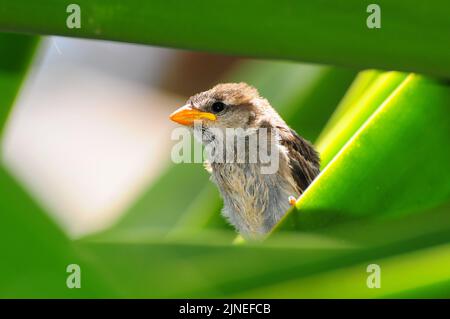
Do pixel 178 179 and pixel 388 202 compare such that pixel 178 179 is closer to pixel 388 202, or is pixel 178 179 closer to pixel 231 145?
pixel 388 202

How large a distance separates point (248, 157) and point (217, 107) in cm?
9

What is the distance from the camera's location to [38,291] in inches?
8.7

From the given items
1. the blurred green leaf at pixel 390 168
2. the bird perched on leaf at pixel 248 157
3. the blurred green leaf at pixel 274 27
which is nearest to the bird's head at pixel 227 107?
the bird perched on leaf at pixel 248 157

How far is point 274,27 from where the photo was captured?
258 mm

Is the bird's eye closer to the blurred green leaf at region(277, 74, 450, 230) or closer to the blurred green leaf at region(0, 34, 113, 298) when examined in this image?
the blurred green leaf at region(277, 74, 450, 230)

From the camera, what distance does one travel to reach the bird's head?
911 mm

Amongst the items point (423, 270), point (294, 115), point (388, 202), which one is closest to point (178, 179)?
point (294, 115)

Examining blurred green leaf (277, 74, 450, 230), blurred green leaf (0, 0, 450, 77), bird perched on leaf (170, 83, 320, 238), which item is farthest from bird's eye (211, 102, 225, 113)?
blurred green leaf (0, 0, 450, 77)

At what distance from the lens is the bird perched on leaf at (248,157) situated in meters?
0.89

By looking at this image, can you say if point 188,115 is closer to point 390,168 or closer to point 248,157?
point 248,157

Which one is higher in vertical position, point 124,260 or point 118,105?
point 118,105

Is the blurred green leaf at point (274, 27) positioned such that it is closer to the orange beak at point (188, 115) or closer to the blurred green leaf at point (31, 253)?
the blurred green leaf at point (31, 253)

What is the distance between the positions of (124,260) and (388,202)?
20 centimetres

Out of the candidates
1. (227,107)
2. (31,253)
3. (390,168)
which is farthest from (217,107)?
(31,253)
